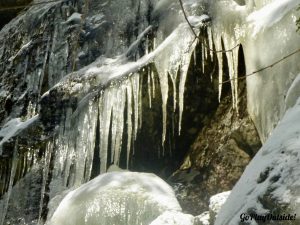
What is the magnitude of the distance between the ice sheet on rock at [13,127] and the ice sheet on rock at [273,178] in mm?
3886

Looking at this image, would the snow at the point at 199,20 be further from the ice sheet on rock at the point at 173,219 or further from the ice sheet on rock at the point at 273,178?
the ice sheet on rock at the point at 273,178

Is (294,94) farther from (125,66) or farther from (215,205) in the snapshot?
(125,66)

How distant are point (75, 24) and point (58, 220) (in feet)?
10.00

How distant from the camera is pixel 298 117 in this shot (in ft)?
6.60

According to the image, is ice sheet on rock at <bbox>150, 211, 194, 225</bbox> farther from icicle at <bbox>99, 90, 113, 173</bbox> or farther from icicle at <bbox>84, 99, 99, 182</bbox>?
icicle at <bbox>84, 99, 99, 182</bbox>

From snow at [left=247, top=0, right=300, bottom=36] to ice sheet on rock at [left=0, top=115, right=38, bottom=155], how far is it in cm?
248

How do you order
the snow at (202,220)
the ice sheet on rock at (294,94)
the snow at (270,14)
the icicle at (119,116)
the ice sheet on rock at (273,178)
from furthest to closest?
the icicle at (119,116) < the snow at (270,14) < the snow at (202,220) < the ice sheet on rock at (294,94) < the ice sheet on rock at (273,178)

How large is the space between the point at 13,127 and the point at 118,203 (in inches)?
102

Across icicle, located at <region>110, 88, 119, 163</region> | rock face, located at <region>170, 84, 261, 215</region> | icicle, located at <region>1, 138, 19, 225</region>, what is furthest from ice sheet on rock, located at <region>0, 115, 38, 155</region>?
rock face, located at <region>170, 84, 261, 215</region>

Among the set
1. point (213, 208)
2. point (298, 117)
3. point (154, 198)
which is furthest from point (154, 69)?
point (298, 117)

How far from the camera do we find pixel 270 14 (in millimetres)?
4141

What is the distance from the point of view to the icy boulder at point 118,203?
3750mm

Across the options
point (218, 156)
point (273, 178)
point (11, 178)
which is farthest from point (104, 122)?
point (273, 178)

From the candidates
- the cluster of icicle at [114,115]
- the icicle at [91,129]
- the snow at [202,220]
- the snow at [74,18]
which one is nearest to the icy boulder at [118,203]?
the snow at [202,220]
